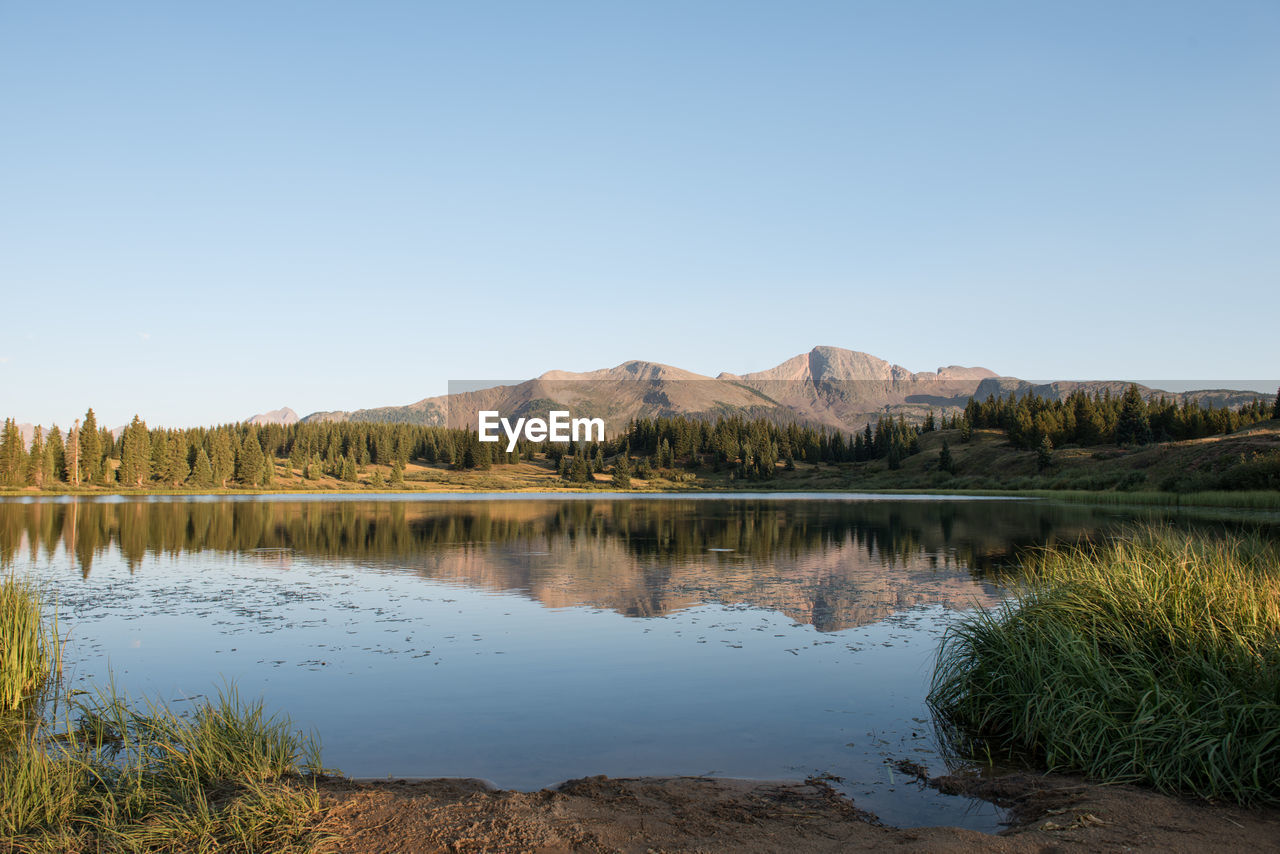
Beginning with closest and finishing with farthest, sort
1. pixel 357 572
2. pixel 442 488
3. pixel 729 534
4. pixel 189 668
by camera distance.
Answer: pixel 189 668
pixel 357 572
pixel 729 534
pixel 442 488

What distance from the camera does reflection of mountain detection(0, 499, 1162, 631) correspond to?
86.8 feet

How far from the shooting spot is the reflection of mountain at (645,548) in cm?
2645

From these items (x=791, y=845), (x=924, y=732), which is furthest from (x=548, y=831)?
→ (x=924, y=732)

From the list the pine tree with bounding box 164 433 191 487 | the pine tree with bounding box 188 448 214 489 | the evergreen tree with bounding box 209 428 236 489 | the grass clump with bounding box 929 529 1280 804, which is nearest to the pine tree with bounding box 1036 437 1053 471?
the grass clump with bounding box 929 529 1280 804

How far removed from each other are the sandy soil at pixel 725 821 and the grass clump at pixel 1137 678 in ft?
2.50

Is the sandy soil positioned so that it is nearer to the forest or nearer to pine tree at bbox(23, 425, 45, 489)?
the forest

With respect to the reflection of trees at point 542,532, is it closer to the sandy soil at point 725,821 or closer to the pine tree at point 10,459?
the sandy soil at point 725,821

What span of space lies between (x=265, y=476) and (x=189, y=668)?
5863 inches

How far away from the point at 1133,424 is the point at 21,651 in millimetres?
158861

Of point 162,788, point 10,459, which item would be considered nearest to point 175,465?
point 10,459

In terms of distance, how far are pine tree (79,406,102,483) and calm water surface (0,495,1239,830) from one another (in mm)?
108941

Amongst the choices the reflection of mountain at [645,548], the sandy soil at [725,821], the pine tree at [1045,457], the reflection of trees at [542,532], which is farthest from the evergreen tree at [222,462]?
the sandy soil at [725,821]

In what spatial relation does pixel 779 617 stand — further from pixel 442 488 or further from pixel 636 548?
pixel 442 488

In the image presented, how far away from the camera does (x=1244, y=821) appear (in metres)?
8.20
